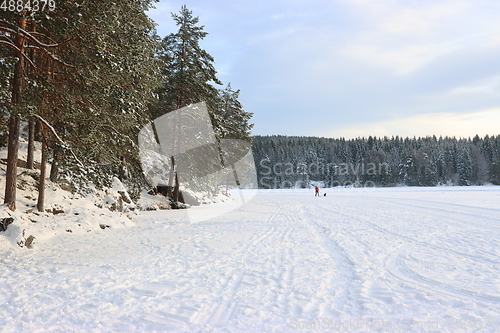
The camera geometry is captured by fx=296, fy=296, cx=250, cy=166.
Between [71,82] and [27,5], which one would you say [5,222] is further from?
[27,5]

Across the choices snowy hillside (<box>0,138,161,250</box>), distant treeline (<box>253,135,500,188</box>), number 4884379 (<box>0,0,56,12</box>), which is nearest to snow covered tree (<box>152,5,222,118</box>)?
snowy hillside (<box>0,138,161,250</box>)

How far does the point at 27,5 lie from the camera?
6.85 meters

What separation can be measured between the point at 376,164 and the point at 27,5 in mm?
107585

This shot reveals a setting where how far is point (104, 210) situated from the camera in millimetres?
12664

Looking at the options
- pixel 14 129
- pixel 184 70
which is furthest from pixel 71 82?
pixel 184 70

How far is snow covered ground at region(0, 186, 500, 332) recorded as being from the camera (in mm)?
3871

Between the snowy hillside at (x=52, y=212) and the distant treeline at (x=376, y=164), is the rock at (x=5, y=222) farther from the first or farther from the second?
the distant treeline at (x=376, y=164)

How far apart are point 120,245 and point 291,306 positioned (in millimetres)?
6335

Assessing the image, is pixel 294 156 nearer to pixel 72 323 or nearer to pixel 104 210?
pixel 104 210

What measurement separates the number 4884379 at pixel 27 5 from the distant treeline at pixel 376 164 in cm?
9827

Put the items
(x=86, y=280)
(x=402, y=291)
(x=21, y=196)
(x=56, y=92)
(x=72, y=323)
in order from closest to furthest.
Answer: (x=72, y=323), (x=402, y=291), (x=86, y=280), (x=56, y=92), (x=21, y=196)

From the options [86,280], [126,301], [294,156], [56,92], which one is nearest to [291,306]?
[126,301]

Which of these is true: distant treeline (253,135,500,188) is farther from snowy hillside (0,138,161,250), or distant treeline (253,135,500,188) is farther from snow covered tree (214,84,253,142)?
snowy hillside (0,138,161,250)

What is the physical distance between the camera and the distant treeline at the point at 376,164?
91.0 m
